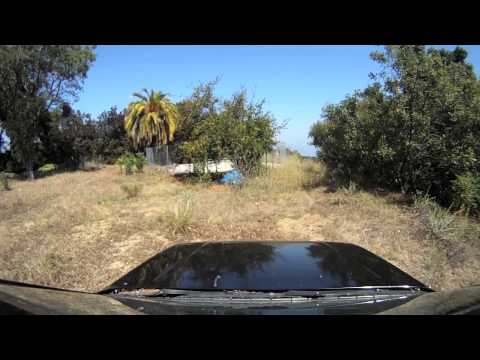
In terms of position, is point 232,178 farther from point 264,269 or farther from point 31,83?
point 31,83

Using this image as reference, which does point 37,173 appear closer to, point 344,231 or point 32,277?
point 32,277

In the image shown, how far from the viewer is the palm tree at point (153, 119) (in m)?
25.9

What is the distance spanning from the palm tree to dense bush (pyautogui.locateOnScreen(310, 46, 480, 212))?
63.1 ft

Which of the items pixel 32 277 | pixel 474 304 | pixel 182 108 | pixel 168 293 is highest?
pixel 182 108

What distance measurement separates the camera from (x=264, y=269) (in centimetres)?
220

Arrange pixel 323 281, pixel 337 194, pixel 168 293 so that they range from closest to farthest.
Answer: pixel 168 293 → pixel 323 281 → pixel 337 194

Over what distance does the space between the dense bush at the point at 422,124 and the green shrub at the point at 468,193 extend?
60 mm

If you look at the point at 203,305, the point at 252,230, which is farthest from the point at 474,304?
the point at 252,230

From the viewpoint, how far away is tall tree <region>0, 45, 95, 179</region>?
18031mm

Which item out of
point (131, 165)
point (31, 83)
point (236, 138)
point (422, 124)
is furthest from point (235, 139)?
point (31, 83)

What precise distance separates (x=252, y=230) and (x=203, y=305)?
15.4ft

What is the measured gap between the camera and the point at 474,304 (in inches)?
50.9

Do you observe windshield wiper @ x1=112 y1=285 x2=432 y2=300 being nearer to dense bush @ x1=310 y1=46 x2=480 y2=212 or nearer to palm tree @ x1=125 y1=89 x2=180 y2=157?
dense bush @ x1=310 y1=46 x2=480 y2=212
